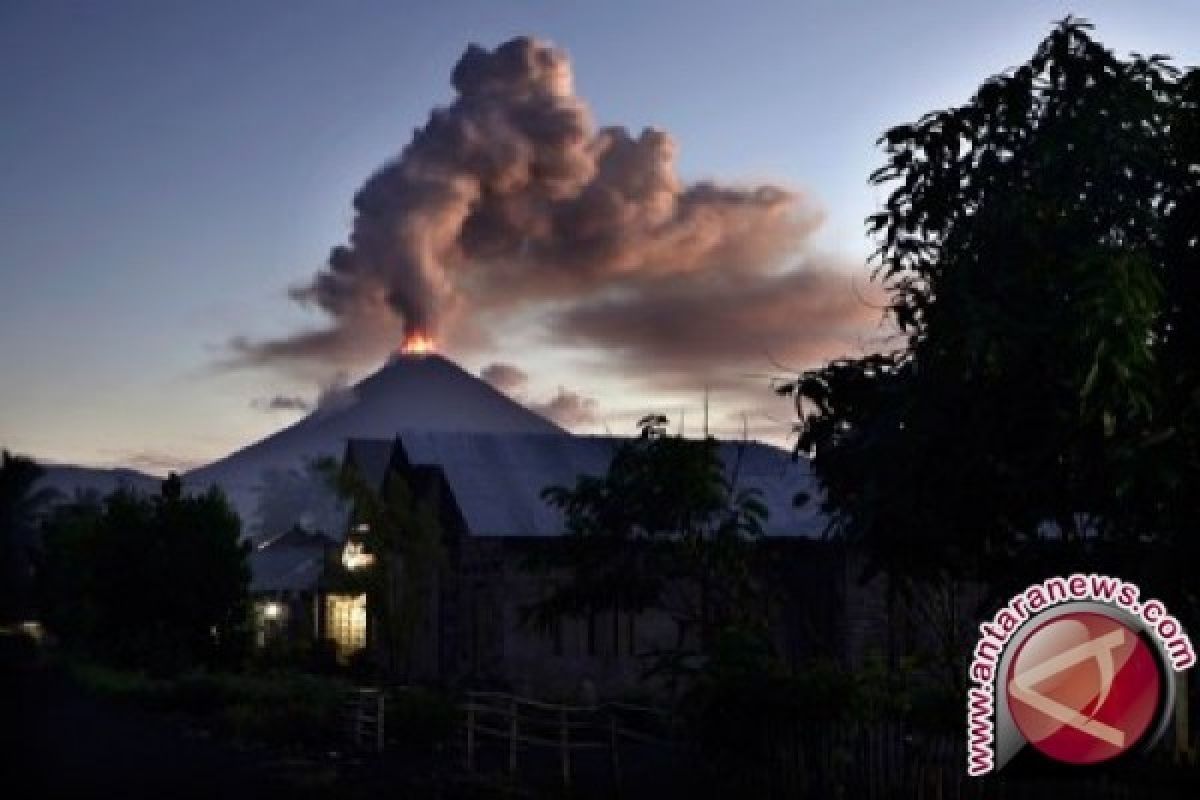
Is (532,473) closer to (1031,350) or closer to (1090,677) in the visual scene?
(1031,350)

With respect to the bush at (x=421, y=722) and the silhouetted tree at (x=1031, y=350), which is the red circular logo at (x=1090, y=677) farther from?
the bush at (x=421, y=722)

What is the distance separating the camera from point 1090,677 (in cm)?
1243

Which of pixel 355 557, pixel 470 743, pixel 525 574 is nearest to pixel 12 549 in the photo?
pixel 355 557

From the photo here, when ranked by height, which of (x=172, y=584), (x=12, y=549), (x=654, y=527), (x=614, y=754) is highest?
(x=12, y=549)

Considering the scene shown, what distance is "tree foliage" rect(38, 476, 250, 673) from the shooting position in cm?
4862

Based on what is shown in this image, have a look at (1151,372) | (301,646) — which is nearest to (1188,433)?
(1151,372)

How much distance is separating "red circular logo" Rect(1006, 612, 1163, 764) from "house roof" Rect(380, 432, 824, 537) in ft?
82.8

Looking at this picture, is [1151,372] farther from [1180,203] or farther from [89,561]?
[89,561]

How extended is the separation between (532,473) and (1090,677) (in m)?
29.4

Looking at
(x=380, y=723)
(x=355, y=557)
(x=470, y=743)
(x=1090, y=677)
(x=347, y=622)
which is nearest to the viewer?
(x=1090, y=677)

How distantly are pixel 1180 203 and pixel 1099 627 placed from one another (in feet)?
20.8

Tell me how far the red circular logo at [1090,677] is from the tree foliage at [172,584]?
38.5 meters

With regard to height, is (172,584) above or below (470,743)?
above

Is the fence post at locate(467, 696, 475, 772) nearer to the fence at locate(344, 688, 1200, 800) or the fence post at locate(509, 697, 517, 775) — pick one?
the fence at locate(344, 688, 1200, 800)
